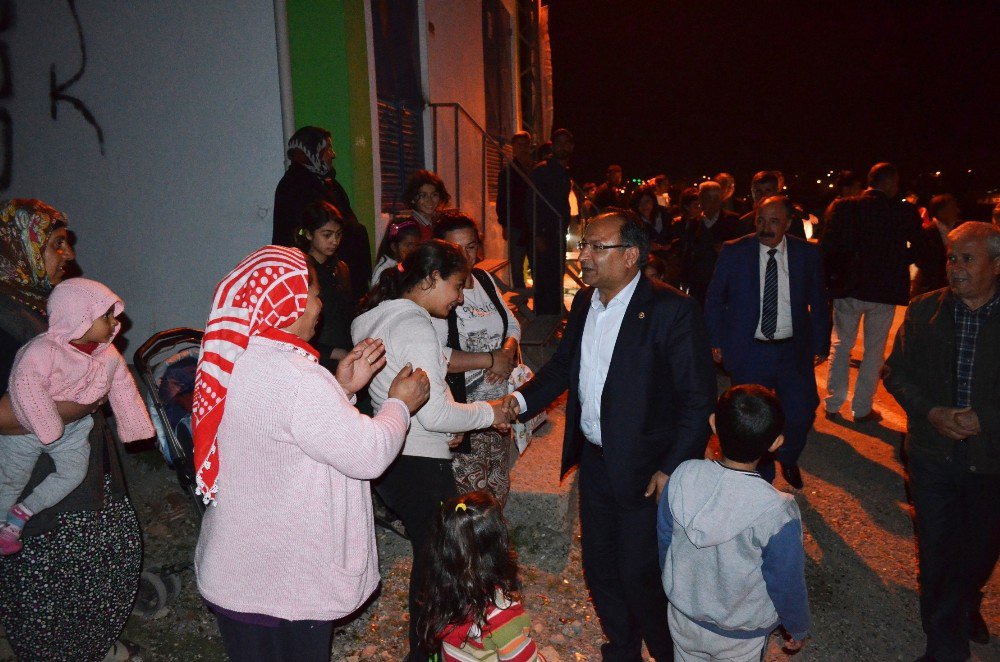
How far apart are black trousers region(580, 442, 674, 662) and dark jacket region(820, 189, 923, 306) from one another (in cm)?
450

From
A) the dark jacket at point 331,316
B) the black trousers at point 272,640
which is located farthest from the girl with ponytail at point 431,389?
the dark jacket at point 331,316

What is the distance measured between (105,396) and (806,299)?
4.52 m

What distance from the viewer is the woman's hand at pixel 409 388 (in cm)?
226

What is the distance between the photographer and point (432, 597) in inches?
90.1

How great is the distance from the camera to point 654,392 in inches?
110

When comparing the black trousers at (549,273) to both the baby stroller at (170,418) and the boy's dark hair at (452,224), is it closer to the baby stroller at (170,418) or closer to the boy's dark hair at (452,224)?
the boy's dark hair at (452,224)

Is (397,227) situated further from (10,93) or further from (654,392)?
(10,93)

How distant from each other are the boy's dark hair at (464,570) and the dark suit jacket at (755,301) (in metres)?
3.12

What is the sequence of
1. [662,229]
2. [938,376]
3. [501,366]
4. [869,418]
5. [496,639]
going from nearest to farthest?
[496,639] < [938,376] < [501,366] < [869,418] < [662,229]

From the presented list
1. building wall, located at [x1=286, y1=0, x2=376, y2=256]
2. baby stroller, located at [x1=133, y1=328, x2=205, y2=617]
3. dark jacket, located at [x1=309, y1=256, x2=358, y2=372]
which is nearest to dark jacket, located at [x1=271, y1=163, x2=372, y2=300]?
dark jacket, located at [x1=309, y1=256, x2=358, y2=372]

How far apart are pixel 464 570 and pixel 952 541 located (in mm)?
2496

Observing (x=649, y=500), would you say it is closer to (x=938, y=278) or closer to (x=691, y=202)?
(x=938, y=278)

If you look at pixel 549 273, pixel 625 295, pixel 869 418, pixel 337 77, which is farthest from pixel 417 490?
pixel 869 418

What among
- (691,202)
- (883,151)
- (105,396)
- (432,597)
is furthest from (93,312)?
(883,151)
